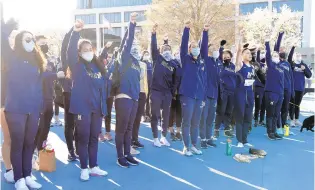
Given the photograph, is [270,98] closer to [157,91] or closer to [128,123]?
[157,91]

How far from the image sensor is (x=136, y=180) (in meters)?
4.54

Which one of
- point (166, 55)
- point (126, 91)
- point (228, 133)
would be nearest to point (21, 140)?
point (126, 91)

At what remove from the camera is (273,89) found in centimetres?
712

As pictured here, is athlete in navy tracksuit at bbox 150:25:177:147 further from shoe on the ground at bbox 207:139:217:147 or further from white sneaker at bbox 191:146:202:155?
shoe on the ground at bbox 207:139:217:147

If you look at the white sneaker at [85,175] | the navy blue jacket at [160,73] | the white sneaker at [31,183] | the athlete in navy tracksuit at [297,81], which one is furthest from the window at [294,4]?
the white sneaker at [31,183]

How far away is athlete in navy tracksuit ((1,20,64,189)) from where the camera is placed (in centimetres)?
388

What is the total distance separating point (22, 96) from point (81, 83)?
0.78 meters

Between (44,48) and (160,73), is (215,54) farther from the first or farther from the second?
(44,48)

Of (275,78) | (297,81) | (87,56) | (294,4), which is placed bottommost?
(297,81)

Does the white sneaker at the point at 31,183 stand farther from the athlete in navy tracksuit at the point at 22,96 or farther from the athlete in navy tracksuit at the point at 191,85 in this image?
the athlete in navy tracksuit at the point at 191,85

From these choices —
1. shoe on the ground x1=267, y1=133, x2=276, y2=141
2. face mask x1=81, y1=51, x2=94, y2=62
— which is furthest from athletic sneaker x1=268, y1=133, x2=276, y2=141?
face mask x1=81, y1=51, x2=94, y2=62

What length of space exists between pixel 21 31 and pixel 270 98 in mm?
5256

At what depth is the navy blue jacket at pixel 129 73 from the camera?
492cm

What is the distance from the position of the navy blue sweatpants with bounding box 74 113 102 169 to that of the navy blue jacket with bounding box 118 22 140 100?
648mm
